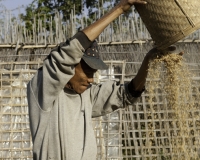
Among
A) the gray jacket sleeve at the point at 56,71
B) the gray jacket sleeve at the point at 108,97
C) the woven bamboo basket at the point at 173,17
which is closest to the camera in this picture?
the gray jacket sleeve at the point at 56,71

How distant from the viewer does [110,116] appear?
232 inches

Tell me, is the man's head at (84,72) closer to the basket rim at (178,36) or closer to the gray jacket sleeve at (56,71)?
the gray jacket sleeve at (56,71)

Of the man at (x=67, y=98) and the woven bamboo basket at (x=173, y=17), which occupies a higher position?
the woven bamboo basket at (x=173, y=17)

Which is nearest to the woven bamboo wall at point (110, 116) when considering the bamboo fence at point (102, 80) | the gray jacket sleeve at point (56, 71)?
the bamboo fence at point (102, 80)

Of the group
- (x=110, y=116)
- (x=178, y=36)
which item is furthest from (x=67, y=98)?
(x=110, y=116)

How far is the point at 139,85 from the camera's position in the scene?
311cm

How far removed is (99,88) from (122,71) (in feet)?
8.60

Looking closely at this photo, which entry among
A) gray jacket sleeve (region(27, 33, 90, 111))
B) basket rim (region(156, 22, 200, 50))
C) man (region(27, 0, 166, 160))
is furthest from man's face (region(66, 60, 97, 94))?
basket rim (region(156, 22, 200, 50))

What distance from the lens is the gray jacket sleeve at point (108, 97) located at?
3.11m

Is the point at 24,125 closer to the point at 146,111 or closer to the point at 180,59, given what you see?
the point at 146,111

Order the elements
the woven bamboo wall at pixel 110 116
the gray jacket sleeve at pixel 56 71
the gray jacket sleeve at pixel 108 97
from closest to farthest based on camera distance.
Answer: the gray jacket sleeve at pixel 56 71 → the gray jacket sleeve at pixel 108 97 → the woven bamboo wall at pixel 110 116

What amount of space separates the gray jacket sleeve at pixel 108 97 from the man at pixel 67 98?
123 mm

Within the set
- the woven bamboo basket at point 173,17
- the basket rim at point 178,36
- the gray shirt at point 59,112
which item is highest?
the woven bamboo basket at point 173,17

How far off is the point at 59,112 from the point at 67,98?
137 millimetres
